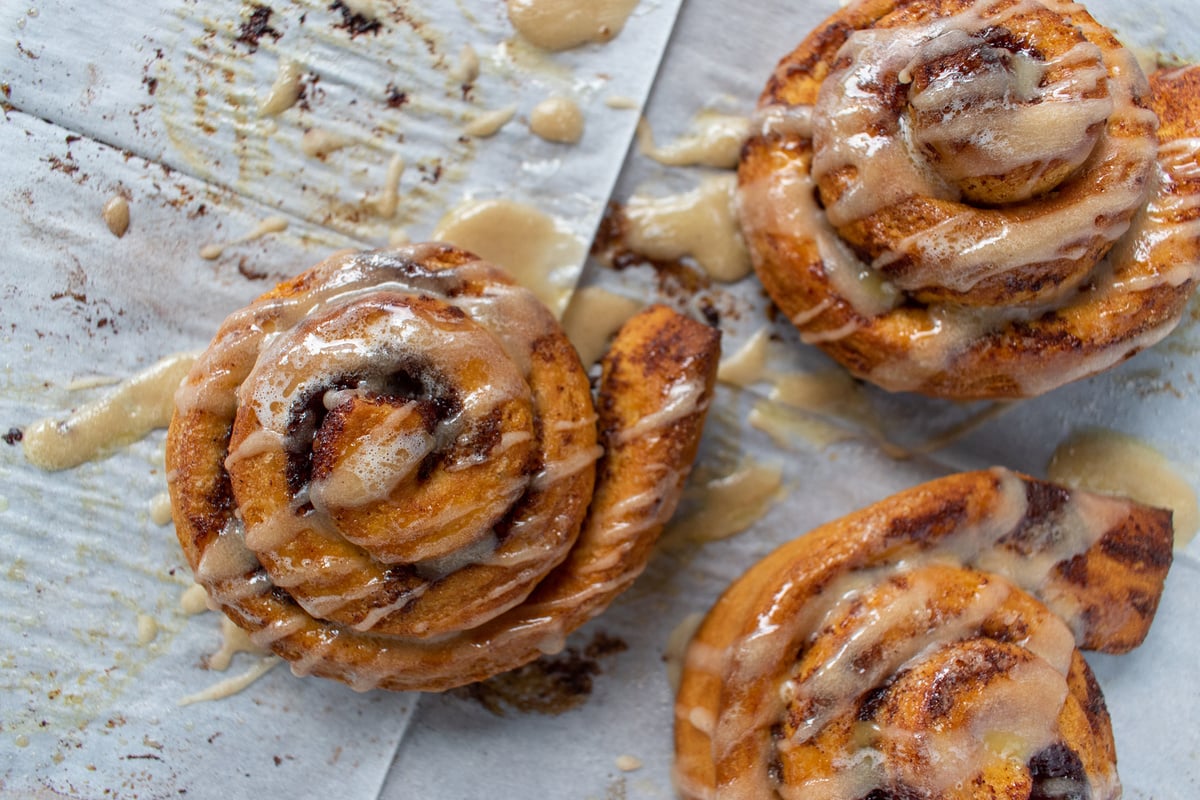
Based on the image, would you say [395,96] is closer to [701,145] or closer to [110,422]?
[701,145]

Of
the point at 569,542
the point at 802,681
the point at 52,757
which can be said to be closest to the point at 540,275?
the point at 569,542

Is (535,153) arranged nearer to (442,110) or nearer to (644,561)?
(442,110)

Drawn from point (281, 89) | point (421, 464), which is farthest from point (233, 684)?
point (281, 89)

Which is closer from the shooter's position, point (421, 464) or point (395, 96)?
point (421, 464)

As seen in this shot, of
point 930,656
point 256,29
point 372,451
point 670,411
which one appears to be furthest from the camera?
point 256,29

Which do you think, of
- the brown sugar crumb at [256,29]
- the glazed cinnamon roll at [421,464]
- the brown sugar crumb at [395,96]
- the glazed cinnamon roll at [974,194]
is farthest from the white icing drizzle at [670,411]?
the brown sugar crumb at [256,29]

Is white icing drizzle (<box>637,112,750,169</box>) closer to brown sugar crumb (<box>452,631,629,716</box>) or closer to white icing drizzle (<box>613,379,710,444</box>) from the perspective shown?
white icing drizzle (<box>613,379,710,444</box>)
